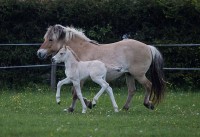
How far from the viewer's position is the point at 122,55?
13.8 metres

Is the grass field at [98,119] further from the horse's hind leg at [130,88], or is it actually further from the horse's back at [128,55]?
the horse's back at [128,55]

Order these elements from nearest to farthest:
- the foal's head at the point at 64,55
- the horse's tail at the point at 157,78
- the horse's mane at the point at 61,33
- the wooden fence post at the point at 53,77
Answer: the foal's head at the point at 64,55 → the horse's mane at the point at 61,33 → the horse's tail at the point at 157,78 → the wooden fence post at the point at 53,77

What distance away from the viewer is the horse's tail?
14000mm

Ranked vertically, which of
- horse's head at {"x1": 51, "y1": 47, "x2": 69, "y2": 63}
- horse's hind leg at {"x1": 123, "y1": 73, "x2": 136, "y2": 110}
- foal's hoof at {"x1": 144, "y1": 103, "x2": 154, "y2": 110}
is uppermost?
horse's head at {"x1": 51, "y1": 47, "x2": 69, "y2": 63}

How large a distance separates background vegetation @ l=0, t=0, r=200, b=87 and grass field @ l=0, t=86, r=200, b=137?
3159 mm

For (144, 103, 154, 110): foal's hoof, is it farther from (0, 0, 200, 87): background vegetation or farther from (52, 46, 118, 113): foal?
(0, 0, 200, 87): background vegetation

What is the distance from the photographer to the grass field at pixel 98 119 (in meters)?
9.57

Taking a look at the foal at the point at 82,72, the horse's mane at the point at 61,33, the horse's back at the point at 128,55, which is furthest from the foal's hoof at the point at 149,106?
the horse's mane at the point at 61,33

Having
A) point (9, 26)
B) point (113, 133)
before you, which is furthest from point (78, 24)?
point (113, 133)

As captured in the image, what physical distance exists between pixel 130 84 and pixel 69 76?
6.51 feet

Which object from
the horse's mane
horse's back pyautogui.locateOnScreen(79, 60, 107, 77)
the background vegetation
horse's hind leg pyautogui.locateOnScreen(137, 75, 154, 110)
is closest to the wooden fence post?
the background vegetation

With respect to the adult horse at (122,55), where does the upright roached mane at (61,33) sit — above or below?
above

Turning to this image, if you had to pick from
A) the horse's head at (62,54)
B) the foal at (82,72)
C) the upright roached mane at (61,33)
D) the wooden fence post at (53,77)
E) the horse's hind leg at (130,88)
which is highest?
the upright roached mane at (61,33)

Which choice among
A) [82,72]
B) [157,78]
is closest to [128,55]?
[157,78]
